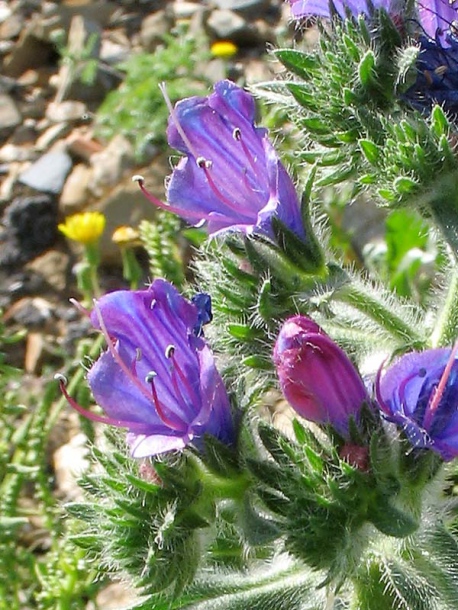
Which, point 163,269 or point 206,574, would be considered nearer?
point 206,574

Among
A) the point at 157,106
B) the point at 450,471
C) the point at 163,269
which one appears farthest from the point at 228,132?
the point at 157,106

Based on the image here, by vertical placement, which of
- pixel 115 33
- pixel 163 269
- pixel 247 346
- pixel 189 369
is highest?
pixel 189 369

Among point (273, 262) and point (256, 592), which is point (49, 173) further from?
point (256, 592)

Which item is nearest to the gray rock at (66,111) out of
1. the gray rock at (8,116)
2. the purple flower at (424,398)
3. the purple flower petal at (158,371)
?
the gray rock at (8,116)

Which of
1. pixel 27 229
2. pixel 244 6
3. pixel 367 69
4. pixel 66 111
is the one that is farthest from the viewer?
pixel 244 6

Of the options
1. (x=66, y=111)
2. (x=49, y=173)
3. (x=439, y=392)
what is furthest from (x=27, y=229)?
(x=439, y=392)

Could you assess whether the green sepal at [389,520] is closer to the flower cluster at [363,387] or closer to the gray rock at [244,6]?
the flower cluster at [363,387]

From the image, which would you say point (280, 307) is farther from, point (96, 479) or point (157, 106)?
point (157, 106)
